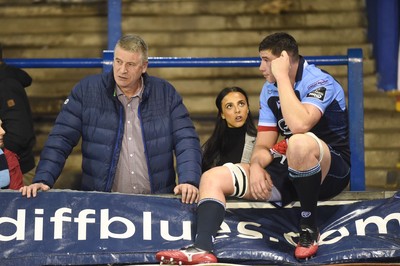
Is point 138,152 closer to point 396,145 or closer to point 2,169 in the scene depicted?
point 2,169

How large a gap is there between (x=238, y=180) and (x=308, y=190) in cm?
51

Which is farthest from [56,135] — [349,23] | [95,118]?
[349,23]

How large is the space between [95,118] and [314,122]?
4.64 ft

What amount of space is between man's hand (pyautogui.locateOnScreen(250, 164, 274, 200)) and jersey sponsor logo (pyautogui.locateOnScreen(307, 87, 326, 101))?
0.55 m

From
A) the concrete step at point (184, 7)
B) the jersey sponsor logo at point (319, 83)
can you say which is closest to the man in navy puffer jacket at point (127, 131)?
the jersey sponsor logo at point (319, 83)

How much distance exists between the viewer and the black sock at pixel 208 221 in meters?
5.79

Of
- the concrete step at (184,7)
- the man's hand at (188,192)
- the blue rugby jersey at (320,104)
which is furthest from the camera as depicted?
the concrete step at (184,7)

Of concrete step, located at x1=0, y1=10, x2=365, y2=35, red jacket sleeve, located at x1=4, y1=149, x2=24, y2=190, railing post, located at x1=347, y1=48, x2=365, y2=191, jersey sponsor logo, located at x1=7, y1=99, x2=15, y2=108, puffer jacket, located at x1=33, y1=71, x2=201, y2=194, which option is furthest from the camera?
concrete step, located at x1=0, y1=10, x2=365, y2=35

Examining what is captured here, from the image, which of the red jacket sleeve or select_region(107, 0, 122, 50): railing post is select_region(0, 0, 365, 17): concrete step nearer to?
select_region(107, 0, 122, 50): railing post

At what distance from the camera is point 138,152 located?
6.44 meters

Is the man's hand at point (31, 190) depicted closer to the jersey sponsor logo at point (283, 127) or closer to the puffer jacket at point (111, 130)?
the puffer jacket at point (111, 130)

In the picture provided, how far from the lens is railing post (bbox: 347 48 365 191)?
716 centimetres

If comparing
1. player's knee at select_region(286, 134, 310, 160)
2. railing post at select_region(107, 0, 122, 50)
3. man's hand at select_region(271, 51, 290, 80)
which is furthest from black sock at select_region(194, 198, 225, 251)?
railing post at select_region(107, 0, 122, 50)

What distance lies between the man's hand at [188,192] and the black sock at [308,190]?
24.8 inches
